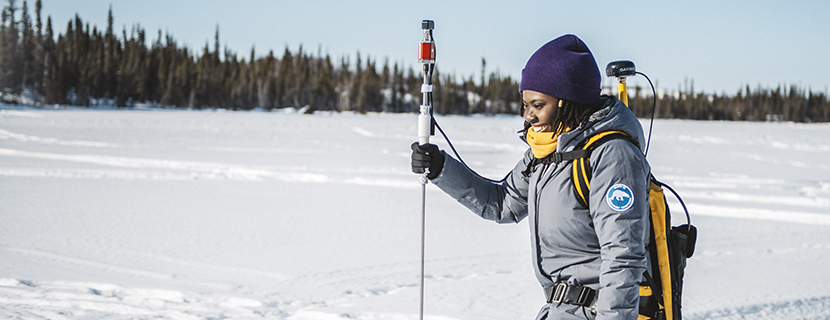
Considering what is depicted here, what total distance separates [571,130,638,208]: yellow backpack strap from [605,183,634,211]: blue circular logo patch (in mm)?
76

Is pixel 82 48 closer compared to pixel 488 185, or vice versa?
pixel 488 185

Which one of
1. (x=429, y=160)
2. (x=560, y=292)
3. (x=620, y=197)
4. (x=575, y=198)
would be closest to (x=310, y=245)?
(x=429, y=160)

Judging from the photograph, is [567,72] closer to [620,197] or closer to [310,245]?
[620,197]

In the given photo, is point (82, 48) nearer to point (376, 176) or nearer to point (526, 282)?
point (376, 176)

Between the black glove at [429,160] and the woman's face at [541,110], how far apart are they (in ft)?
1.45

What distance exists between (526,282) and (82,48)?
79.5 metres

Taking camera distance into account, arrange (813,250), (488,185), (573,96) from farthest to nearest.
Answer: (813,250), (488,185), (573,96)

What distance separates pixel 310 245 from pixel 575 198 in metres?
4.28

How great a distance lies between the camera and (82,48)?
6962 centimetres

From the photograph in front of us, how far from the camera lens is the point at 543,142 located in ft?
5.22

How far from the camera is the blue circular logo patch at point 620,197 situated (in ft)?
4.48

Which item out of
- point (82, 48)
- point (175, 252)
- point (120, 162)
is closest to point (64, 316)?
point (175, 252)

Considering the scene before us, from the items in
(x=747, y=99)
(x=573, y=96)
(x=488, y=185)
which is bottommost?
(x=488, y=185)

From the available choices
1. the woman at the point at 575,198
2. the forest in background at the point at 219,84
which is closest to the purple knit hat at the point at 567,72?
the woman at the point at 575,198
